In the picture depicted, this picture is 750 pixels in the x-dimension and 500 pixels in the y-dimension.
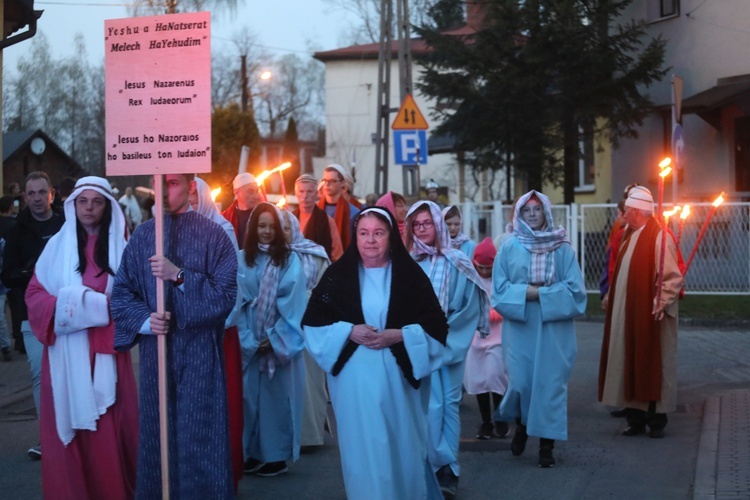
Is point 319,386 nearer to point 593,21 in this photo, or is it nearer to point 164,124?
point 164,124

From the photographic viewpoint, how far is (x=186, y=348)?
612 centimetres

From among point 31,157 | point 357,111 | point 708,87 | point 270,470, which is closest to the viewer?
point 270,470

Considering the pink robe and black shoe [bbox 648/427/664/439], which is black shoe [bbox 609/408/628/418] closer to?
black shoe [bbox 648/427/664/439]

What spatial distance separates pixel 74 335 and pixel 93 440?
622mm

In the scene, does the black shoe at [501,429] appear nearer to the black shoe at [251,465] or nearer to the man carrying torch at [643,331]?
the man carrying torch at [643,331]

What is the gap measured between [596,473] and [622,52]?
17.5m

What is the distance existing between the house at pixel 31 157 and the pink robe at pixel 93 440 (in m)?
37.1

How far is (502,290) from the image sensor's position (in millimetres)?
8719

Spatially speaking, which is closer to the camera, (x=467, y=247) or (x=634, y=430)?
(x=634, y=430)

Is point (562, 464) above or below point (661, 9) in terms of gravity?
below

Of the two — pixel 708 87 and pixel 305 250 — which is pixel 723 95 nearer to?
pixel 708 87

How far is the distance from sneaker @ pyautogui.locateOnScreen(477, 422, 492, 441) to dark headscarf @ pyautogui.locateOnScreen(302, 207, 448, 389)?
373cm

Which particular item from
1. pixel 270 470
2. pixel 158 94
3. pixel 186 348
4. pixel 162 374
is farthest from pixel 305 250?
pixel 162 374

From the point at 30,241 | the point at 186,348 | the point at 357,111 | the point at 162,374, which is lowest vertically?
the point at 162,374
